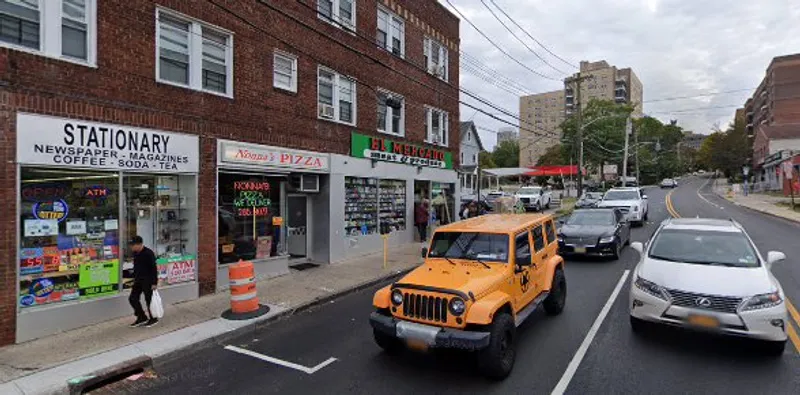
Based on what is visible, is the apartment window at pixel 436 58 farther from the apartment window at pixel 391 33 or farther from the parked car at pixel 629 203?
the parked car at pixel 629 203

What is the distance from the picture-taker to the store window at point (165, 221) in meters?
8.07

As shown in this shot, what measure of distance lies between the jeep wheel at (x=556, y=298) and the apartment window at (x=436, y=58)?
39.2 ft

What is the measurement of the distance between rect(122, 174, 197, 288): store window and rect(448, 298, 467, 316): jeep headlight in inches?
244

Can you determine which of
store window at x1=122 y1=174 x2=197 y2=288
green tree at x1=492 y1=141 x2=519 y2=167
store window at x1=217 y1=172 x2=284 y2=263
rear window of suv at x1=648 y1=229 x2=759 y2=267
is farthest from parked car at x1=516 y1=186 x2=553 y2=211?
green tree at x1=492 y1=141 x2=519 y2=167

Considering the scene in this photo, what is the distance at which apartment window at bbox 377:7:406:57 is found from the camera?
14.8m

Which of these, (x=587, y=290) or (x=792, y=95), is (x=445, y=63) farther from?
(x=792, y=95)

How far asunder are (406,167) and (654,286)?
11.0m

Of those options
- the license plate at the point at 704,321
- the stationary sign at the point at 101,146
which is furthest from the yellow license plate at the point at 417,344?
the stationary sign at the point at 101,146

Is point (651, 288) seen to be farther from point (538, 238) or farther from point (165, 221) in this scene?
point (165, 221)

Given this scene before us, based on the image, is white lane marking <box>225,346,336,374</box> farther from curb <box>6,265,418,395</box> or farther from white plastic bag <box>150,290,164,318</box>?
white plastic bag <box>150,290,164,318</box>

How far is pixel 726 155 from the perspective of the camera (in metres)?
77.5

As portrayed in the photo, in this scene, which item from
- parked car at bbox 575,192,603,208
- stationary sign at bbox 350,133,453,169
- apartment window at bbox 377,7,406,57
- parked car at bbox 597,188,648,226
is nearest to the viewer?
stationary sign at bbox 350,133,453,169

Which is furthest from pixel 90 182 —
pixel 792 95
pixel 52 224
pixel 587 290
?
pixel 792 95

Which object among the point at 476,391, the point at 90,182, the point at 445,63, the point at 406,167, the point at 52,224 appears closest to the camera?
the point at 476,391
